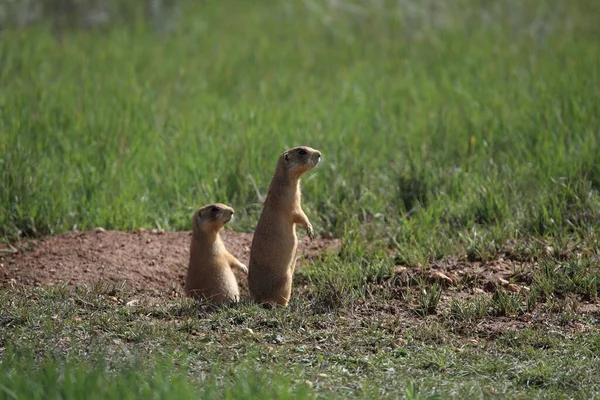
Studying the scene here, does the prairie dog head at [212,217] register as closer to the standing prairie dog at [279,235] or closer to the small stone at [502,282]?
the standing prairie dog at [279,235]

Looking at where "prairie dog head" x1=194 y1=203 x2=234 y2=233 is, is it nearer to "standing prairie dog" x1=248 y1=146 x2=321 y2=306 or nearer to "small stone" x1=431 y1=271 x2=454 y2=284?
"standing prairie dog" x1=248 y1=146 x2=321 y2=306

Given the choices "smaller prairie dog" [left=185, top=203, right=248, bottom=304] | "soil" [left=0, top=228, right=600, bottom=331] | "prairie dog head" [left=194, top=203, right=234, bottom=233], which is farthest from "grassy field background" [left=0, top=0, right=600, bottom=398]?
"prairie dog head" [left=194, top=203, right=234, bottom=233]

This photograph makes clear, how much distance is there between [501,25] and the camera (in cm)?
1322

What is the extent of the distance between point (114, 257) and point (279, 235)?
4.55ft

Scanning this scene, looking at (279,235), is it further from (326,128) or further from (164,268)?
(326,128)

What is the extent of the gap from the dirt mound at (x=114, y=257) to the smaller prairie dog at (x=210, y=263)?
0.41 meters

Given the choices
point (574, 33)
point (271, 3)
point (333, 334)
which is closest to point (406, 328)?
point (333, 334)

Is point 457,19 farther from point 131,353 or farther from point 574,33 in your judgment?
point 131,353

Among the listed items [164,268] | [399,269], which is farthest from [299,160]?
[164,268]

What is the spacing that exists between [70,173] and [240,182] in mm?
1383

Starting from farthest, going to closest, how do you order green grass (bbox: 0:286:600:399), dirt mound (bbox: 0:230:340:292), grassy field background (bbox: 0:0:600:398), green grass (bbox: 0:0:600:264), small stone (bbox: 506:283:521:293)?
green grass (bbox: 0:0:600:264) < dirt mound (bbox: 0:230:340:292) < small stone (bbox: 506:283:521:293) < grassy field background (bbox: 0:0:600:398) < green grass (bbox: 0:286:600:399)

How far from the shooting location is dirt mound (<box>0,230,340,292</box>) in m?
6.74

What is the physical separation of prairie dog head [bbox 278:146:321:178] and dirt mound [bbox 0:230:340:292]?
0.94 meters

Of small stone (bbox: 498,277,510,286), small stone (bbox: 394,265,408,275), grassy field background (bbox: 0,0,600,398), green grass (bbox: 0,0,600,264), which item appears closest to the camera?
grassy field background (bbox: 0,0,600,398)
